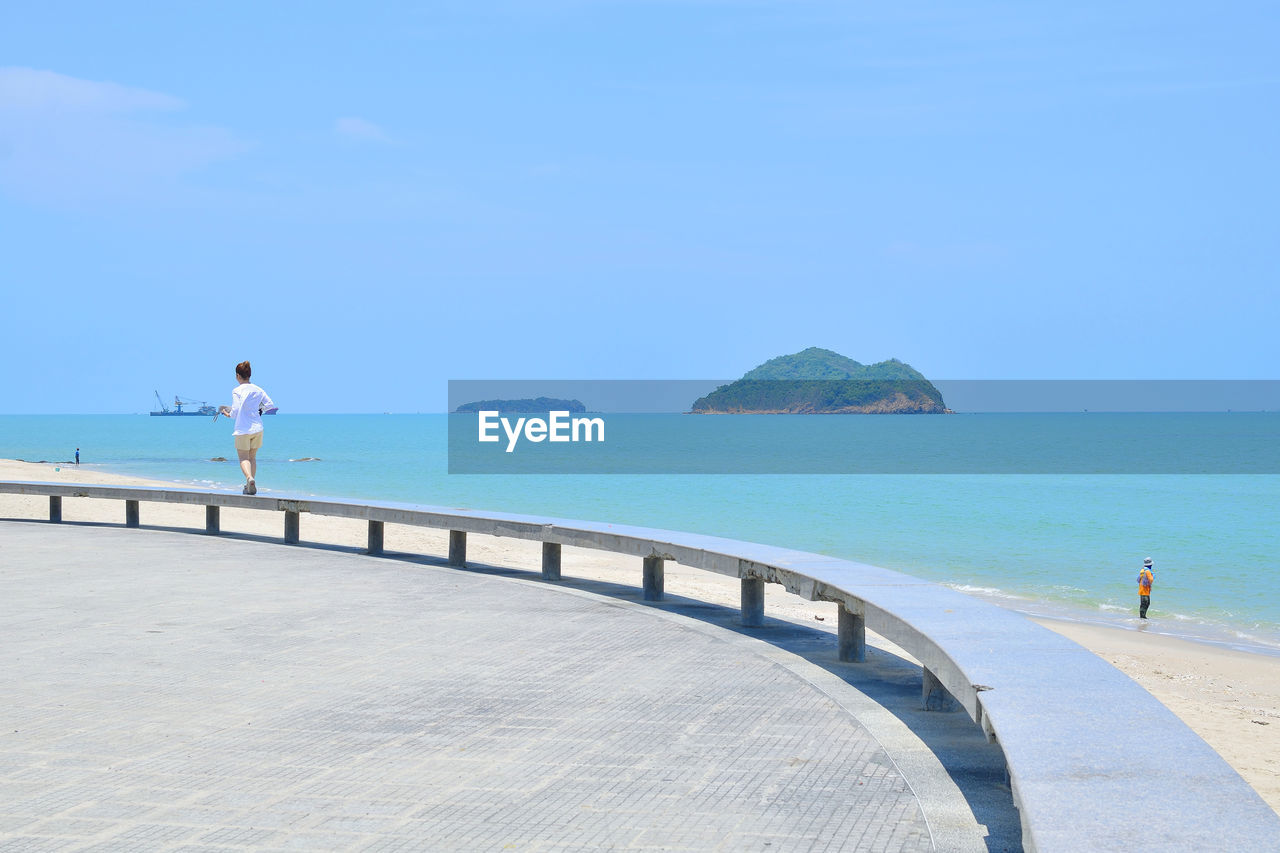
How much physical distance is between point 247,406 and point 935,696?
29.9 feet

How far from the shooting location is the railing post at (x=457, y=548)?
10.9m

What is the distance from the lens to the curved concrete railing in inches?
114

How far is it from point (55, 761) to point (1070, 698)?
13.1 feet

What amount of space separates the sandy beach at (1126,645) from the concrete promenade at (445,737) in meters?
1.30

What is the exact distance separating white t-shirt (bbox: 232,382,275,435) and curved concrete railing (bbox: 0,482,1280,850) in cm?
571

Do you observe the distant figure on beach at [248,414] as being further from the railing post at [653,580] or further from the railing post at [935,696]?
the railing post at [935,696]

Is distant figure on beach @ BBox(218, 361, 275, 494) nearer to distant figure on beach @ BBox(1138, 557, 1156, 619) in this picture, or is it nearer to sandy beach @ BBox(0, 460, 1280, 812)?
→ sandy beach @ BBox(0, 460, 1280, 812)

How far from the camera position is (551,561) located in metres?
10.0

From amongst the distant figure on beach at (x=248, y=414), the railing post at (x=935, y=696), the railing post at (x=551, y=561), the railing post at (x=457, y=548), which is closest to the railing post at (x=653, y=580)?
the railing post at (x=551, y=561)

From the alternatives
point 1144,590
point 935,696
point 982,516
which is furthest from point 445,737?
point 982,516

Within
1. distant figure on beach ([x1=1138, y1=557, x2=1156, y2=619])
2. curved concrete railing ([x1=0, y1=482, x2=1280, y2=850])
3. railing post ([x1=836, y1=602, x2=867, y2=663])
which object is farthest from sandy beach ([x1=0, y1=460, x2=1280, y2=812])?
railing post ([x1=836, y1=602, x2=867, y2=663])

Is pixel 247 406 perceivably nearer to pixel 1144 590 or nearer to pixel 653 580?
pixel 653 580

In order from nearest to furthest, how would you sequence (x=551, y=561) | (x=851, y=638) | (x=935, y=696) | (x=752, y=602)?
(x=935, y=696)
(x=851, y=638)
(x=752, y=602)
(x=551, y=561)

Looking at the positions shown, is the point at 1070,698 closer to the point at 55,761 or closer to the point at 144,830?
the point at 144,830
